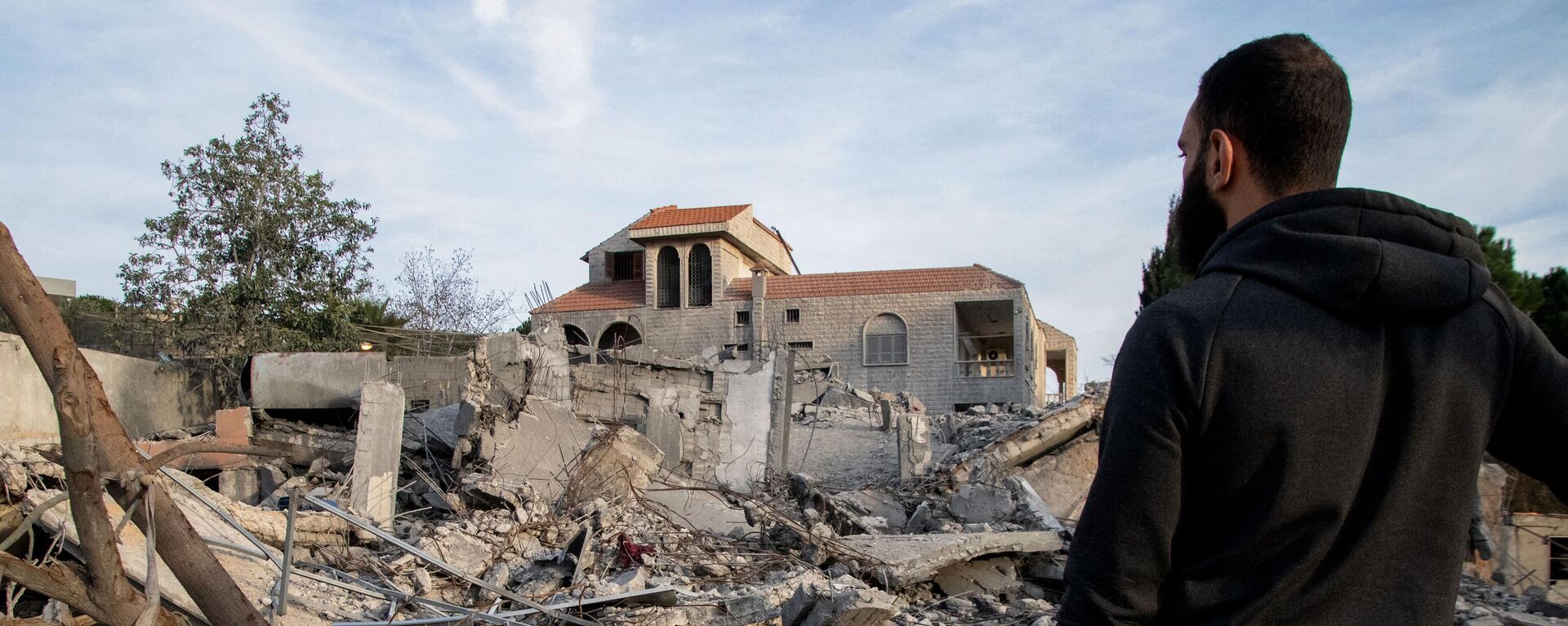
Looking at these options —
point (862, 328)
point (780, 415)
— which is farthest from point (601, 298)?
point (780, 415)

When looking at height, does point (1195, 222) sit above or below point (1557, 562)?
above

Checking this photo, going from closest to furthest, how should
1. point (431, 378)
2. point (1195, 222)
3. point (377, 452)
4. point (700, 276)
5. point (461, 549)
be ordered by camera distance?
point (1195, 222), point (461, 549), point (377, 452), point (431, 378), point (700, 276)

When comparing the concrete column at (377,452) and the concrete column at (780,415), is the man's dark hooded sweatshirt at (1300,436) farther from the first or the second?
the concrete column at (780,415)

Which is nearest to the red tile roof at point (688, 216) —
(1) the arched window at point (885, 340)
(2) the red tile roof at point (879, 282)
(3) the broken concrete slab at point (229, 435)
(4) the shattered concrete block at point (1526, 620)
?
(2) the red tile roof at point (879, 282)

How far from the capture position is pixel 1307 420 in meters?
1.16

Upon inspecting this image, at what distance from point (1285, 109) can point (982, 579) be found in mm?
5556

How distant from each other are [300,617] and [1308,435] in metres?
4.20

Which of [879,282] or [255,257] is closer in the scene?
[255,257]

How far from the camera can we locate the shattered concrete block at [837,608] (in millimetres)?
4559

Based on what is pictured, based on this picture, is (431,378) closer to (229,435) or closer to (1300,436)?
(229,435)

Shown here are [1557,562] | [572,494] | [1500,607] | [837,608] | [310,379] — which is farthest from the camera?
[310,379]

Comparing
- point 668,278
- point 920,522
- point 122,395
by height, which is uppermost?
point 668,278

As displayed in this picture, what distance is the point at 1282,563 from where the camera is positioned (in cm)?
117

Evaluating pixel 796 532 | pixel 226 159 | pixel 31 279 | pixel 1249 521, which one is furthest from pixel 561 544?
pixel 226 159
